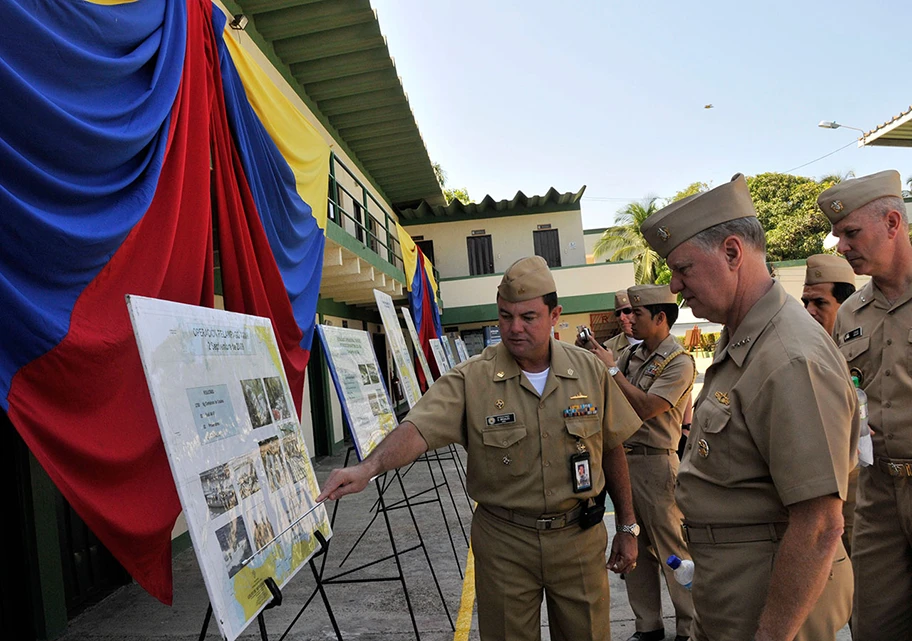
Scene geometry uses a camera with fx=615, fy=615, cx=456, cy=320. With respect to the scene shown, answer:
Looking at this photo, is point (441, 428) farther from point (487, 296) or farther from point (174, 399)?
point (487, 296)

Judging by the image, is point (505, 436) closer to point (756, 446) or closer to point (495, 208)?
point (756, 446)

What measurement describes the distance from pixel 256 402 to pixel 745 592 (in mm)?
1666

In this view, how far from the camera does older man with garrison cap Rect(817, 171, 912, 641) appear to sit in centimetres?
225

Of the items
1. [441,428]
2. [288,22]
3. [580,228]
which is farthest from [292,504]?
[580,228]

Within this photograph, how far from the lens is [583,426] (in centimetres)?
245

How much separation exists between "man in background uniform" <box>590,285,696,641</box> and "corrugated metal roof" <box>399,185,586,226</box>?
1810cm

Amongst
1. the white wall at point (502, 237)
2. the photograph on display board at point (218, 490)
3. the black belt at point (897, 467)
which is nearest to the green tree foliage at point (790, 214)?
the white wall at point (502, 237)

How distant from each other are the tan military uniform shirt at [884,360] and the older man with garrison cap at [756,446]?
0.93 metres

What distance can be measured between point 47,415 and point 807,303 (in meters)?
3.76

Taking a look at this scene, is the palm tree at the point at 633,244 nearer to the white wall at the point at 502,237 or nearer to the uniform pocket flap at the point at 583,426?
the white wall at the point at 502,237

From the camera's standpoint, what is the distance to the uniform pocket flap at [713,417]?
160cm

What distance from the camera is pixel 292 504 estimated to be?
2266mm

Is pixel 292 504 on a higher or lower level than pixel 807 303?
lower

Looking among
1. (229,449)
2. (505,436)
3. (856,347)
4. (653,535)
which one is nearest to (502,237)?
(653,535)
